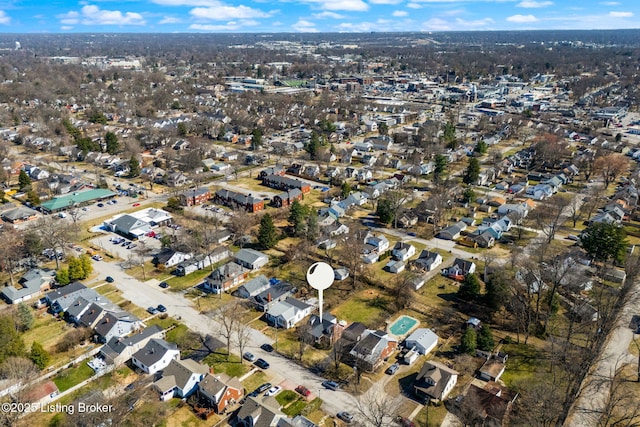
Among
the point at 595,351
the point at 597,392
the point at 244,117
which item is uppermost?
the point at 244,117

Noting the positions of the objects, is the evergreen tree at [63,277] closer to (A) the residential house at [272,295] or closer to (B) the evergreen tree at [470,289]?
(A) the residential house at [272,295]

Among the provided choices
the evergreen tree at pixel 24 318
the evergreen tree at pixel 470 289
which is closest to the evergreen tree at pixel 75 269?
the evergreen tree at pixel 24 318

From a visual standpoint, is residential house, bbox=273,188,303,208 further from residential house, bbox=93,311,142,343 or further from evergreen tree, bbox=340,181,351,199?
residential house, bbox=93,311,142,343

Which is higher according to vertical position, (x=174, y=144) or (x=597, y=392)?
(x=174, y=144)

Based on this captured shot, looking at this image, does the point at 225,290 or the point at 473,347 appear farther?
the point at 225,290

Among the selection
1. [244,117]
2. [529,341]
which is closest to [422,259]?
[529,341]

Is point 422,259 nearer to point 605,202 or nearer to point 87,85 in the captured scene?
point 605,202

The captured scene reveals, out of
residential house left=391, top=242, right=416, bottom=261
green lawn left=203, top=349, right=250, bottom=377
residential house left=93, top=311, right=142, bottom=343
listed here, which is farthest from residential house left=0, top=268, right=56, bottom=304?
residential house left=391, top=242, right=416, bottom=261
